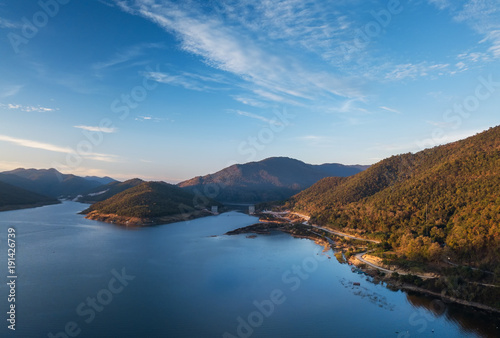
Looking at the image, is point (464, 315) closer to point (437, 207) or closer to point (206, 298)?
point (206, 298)

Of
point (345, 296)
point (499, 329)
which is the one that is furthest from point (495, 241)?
point (345, 296)

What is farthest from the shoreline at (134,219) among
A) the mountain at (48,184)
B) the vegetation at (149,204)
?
the mountain at (48,184)

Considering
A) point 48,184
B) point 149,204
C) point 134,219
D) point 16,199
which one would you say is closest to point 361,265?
point 134,219

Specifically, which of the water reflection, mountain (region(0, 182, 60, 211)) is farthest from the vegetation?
the water reflection

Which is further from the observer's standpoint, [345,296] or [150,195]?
[150,195]

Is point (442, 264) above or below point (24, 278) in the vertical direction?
above

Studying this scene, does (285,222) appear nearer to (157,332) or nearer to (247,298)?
(247,298)
